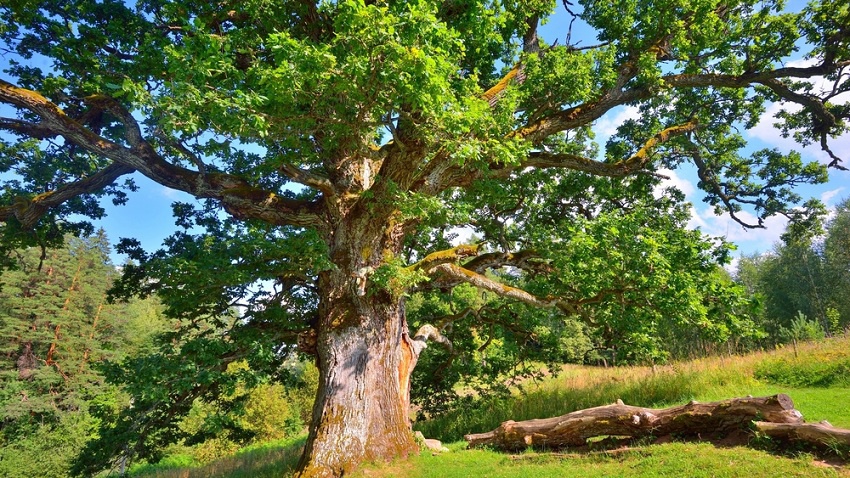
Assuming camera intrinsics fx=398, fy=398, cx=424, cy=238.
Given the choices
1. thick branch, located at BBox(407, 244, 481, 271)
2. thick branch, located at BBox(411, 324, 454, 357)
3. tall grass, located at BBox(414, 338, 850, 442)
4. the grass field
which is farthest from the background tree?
thick branch, located at BBox(407, 244, 481, 271)

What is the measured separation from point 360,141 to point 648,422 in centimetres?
671

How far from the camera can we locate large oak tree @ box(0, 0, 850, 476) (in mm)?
5632

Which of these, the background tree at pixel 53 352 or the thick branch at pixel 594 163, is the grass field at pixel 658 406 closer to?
the thick branch at pixel 594 163

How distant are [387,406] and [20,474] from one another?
2539 cm

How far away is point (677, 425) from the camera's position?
20.9 feet

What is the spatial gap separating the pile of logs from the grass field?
0.27 meters

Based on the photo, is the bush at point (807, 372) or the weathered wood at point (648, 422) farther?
the bush at point (807, 372)

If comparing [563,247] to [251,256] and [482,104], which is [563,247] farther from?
[251,256]

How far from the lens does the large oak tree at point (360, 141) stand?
5.63 metres

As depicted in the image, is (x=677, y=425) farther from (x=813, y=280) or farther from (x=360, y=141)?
(x=813, y=280)

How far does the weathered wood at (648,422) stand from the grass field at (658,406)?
420 mm

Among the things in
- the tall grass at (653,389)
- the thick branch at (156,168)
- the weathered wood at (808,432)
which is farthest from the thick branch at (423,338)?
the weathered wood at (808,432)

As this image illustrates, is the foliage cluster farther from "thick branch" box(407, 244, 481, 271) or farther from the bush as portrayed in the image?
"thick branch" box(407, 244, 481, 271)

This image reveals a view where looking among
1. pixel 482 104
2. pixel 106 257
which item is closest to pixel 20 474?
pixel 106 257
